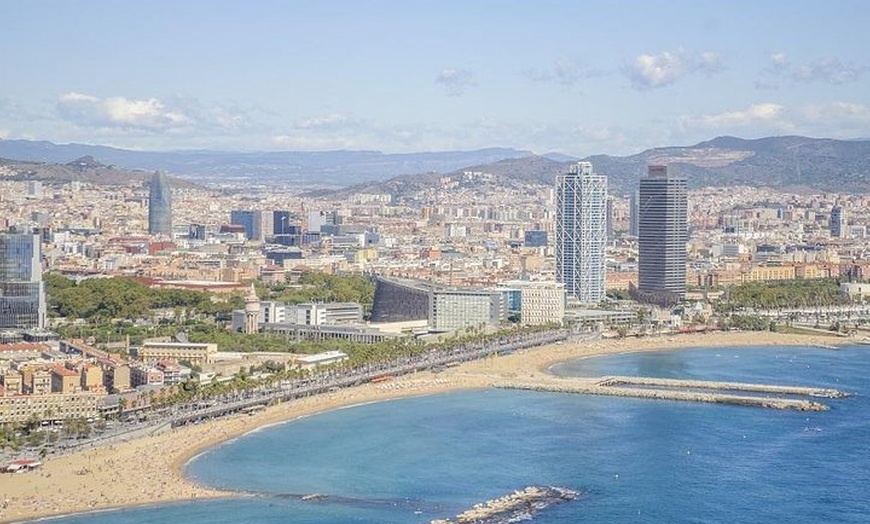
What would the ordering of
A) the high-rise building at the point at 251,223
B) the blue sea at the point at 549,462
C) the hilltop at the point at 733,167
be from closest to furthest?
the blue sea at the point at 549,462 → the high-rise building at the point at 251,223 → the hilltop at the point at 733,167

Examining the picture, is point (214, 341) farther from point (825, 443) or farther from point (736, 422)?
point (825, 443)

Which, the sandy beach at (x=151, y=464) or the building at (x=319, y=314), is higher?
the building at (x=319, y=314)

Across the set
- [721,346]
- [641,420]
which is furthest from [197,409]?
[721,346]

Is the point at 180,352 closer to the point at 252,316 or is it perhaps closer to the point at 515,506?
the point at 252,316

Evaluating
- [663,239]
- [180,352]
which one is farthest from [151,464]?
[663,239]

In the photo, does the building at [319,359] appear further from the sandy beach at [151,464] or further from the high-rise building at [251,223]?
the high-rise building at [251,223]

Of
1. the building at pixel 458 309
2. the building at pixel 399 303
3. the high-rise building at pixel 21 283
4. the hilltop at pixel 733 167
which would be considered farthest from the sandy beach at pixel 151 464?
the hilltop at pixel 733 167

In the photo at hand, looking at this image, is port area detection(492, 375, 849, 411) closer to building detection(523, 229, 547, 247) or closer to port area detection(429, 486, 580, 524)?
port area detection(429, 486, 580, 524)
